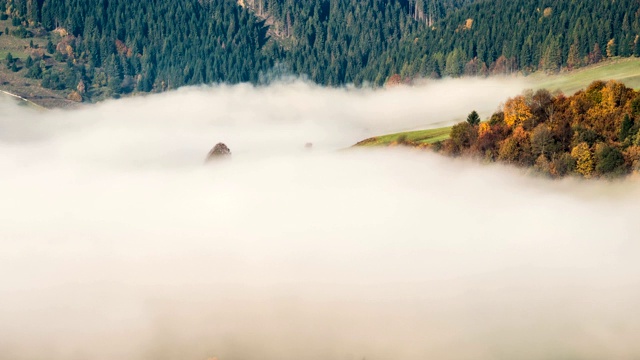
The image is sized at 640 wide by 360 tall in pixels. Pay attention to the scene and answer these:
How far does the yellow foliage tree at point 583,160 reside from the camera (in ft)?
648

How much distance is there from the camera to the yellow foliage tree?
197625 millimetres

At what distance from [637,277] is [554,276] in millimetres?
13701

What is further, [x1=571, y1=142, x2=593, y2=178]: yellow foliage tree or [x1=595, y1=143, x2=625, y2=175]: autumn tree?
[x1=571, y1=142, x2=593, y2=178]: yellow foliage tree

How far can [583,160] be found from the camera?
198m

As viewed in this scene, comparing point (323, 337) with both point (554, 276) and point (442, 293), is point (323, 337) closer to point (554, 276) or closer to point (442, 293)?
point (442, 293)

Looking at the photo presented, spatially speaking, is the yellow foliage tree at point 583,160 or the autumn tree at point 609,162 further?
the yellow foliage tree at point 583,160

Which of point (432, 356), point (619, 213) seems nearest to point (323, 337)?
point (432, 356)

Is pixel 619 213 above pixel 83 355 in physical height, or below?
above

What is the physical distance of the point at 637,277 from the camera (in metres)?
181

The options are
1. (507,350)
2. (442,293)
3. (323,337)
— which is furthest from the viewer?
(442,293)

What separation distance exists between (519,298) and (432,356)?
24520mm

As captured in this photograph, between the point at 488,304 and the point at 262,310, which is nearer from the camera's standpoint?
the point at 488,304

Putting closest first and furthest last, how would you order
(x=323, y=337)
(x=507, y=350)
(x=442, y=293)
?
(x=507, y=350) < (x=323, y=337) < (x=442, y=293)

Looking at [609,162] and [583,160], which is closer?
[609,162]
